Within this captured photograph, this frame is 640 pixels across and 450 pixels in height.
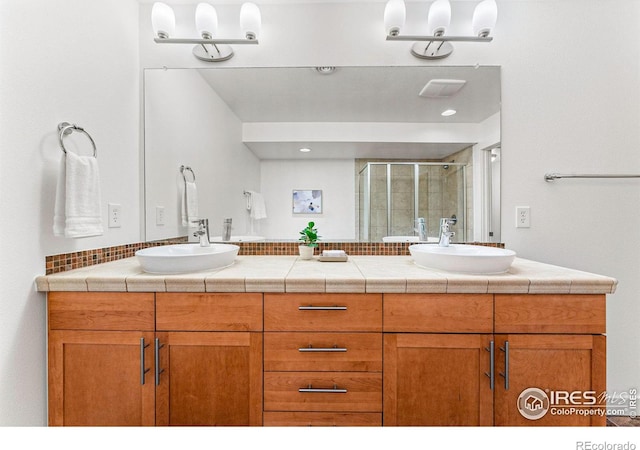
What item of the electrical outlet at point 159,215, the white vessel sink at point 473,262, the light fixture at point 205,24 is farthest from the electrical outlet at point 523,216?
the electrical outlet at point 159,215

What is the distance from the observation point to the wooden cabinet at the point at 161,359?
1.17 m

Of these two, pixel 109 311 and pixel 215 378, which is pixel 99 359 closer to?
pixel 109 311

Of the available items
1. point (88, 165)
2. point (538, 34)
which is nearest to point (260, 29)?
point (88, 165)

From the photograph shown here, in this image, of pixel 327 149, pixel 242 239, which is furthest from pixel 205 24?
pixel 242 239

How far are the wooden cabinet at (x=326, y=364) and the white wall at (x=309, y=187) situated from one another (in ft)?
2.28

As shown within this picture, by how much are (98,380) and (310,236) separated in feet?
3.53

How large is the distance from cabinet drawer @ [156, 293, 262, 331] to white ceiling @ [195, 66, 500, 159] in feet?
3.04

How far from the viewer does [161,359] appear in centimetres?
117

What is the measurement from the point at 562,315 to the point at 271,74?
1.77 meters

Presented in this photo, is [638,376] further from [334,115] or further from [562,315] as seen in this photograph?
[334,115]

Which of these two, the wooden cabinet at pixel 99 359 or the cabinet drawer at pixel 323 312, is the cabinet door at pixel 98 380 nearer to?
the wooden cabinet at pixel 99 359

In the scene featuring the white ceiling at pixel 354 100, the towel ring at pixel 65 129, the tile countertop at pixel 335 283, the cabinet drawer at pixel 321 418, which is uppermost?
the white ceiling at pixel 354 100

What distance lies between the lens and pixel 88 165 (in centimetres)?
125

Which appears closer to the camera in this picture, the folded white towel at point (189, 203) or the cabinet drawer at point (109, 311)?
the cabinet drawer at point (109, 311)
